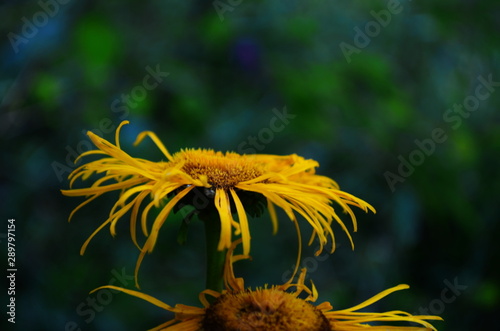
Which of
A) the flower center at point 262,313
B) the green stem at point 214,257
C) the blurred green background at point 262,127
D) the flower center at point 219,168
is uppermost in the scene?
the blurred green background at point 262,127

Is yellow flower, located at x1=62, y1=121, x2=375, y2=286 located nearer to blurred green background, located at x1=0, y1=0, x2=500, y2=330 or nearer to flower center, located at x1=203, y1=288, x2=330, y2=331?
flower center, located at x1=203, y1=288, x2=330, y2=331

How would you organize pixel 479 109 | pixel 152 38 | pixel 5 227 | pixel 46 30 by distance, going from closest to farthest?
pixel 46 30, pixel 5 227, pixel 152 38, pixel 479 109

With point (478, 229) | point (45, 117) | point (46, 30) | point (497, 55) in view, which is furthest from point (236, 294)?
point (497, 55)

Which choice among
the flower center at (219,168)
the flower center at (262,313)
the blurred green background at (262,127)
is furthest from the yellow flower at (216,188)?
the blurred green background at (262,127)

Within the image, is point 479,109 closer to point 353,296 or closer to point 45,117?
point 353,296

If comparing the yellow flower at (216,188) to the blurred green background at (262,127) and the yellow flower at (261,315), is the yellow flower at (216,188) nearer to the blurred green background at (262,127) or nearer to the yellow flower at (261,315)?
the yellow flower at (261,315)

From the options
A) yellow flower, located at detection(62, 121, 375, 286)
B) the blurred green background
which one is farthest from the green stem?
the blurred green background
